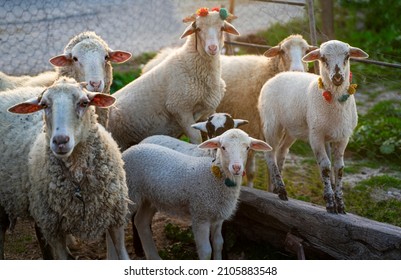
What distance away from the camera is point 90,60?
6.31 metres

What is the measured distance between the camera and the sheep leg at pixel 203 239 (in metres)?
5.70

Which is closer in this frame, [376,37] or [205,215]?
[205,215]

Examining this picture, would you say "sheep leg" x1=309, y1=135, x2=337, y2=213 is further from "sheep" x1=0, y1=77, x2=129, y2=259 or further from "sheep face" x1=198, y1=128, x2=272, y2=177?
"sheep" x1=0, y1=77, x2=129, y2=259

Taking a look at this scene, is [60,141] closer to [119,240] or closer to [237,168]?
[119,240]

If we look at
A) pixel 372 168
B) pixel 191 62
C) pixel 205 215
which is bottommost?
pixel 372 168

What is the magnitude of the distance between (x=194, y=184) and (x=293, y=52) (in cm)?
233

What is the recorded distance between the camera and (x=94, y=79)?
6.18 metres

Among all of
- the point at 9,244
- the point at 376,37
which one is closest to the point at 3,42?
the point at 9,244

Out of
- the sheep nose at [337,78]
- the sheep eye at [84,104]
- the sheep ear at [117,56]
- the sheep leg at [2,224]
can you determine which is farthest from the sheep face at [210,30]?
the sheep leg at [2,224]

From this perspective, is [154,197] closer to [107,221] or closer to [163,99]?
[107,221]

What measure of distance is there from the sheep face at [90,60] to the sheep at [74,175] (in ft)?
2.87

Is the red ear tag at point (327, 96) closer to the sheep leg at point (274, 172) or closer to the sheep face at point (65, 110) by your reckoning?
the sheep leg at point (274, 172)
